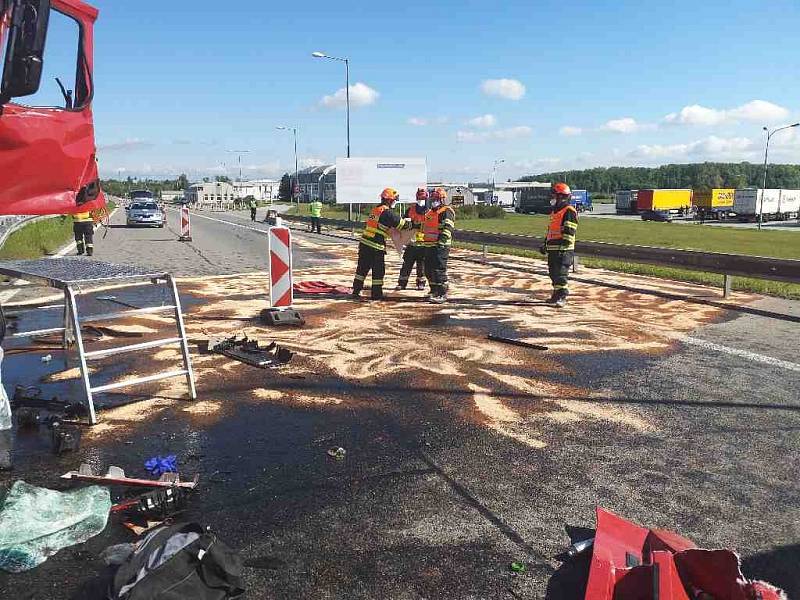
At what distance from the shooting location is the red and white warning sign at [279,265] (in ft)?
Result: 27.9

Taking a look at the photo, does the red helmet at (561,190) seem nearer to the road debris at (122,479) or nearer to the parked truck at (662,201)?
the road debris at (122,479)

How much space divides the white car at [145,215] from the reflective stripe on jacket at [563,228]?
26.6 m

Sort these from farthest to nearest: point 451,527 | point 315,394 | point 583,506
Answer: point 315,394 → point 583,506 → point 451,527

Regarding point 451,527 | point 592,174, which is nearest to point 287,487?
point 451,527

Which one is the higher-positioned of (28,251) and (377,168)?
(377,168)

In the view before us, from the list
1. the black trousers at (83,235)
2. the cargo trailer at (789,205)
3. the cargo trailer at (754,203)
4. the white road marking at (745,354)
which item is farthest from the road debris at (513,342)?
the cargo trailer at (789,205)

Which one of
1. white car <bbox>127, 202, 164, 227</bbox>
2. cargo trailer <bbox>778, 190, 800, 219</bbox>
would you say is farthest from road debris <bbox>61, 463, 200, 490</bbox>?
cargo trailer <bbox>778, 190, 800, 219</bbox>

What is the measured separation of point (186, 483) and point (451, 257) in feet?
49.1

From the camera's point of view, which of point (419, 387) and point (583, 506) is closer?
point (583, 506)

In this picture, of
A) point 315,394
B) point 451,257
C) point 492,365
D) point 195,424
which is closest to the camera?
point 195,424

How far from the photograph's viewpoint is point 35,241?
18.6m

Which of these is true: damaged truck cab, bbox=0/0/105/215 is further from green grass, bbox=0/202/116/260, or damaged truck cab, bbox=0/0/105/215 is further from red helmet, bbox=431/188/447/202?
green grass, bbox=0/202/116/260

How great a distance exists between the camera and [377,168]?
31984mm

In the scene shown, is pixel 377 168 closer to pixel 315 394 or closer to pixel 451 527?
pixel 315 394
